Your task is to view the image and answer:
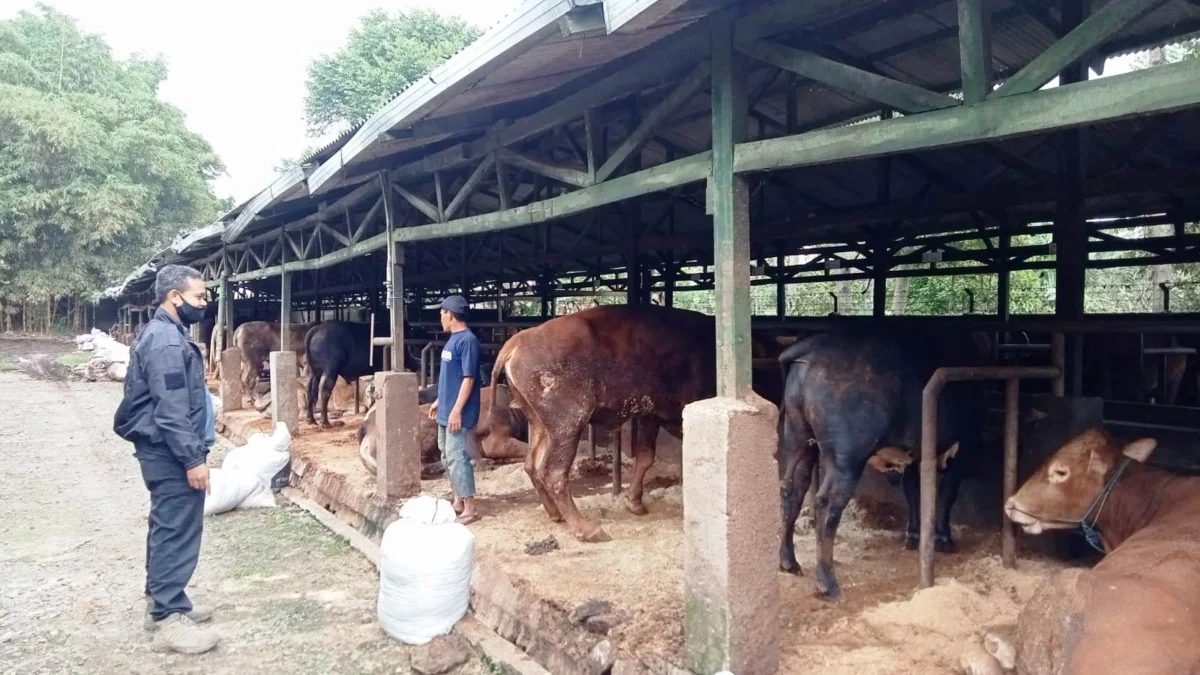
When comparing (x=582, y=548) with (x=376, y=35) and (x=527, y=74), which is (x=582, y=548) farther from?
(x=376, y=35)

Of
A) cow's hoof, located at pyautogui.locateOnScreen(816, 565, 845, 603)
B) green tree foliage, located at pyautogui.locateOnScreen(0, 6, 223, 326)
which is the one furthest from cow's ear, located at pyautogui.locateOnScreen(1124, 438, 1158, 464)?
green tree foliage, located at pyautogui.locateOnScreen(0, 6, 223, 326)

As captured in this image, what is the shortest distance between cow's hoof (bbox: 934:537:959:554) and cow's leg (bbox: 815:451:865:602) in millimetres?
1080

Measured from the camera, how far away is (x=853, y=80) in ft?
11.2

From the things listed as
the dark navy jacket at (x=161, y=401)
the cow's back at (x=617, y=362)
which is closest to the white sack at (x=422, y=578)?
the dark navy jacket at (x=161, y=401)

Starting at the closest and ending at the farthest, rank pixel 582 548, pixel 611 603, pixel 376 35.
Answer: pixel 611 603, pixel 582 548, pixel 376 35

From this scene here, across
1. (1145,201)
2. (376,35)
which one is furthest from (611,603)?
(376,35)

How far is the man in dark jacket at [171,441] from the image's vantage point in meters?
4.60

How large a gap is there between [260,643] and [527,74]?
3902 mm

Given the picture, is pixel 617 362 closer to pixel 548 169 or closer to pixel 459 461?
pixel 459 461

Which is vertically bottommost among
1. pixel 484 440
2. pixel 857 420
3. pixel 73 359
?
pixel 484 440

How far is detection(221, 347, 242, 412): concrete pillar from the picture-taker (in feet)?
45.1

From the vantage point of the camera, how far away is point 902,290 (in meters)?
19.0

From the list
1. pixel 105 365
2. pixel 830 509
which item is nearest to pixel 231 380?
pixel 105 365

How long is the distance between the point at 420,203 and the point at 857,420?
4.47 meters
